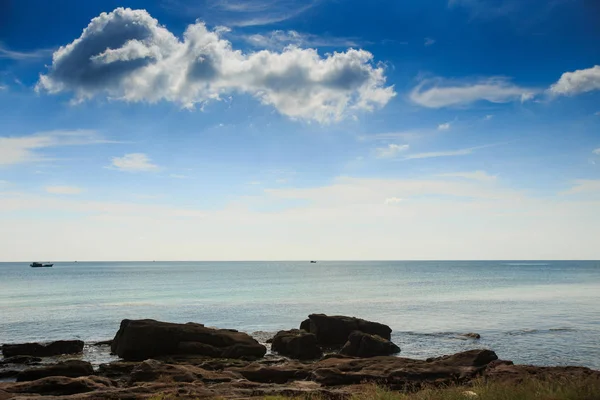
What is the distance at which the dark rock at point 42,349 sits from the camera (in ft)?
111

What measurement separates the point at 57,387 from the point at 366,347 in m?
20.4

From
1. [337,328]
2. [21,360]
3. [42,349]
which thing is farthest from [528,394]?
[42,349]

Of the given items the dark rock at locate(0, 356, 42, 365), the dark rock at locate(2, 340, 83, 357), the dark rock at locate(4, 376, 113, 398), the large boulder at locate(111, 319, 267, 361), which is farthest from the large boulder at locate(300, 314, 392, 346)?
the dark rock at locate(4, 376, 113, 398)

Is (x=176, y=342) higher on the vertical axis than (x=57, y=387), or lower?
lower

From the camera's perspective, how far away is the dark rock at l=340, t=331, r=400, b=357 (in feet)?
115

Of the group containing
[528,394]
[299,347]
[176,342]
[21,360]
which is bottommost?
[21,360]

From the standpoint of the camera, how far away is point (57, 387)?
69.6 feet

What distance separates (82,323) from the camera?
53156 mm

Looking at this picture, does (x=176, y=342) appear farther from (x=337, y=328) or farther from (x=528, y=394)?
(x=528, y=394)

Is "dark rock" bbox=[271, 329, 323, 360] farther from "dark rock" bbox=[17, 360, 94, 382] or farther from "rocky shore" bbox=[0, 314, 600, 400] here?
"dark rock" bbox=[17, 360, 94, 382]

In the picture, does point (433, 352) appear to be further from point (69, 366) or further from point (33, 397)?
point (33, 397)

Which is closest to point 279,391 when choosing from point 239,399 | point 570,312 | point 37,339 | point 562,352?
→ point 239,399

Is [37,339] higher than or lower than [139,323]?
lower

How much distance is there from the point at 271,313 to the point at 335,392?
4413cm
